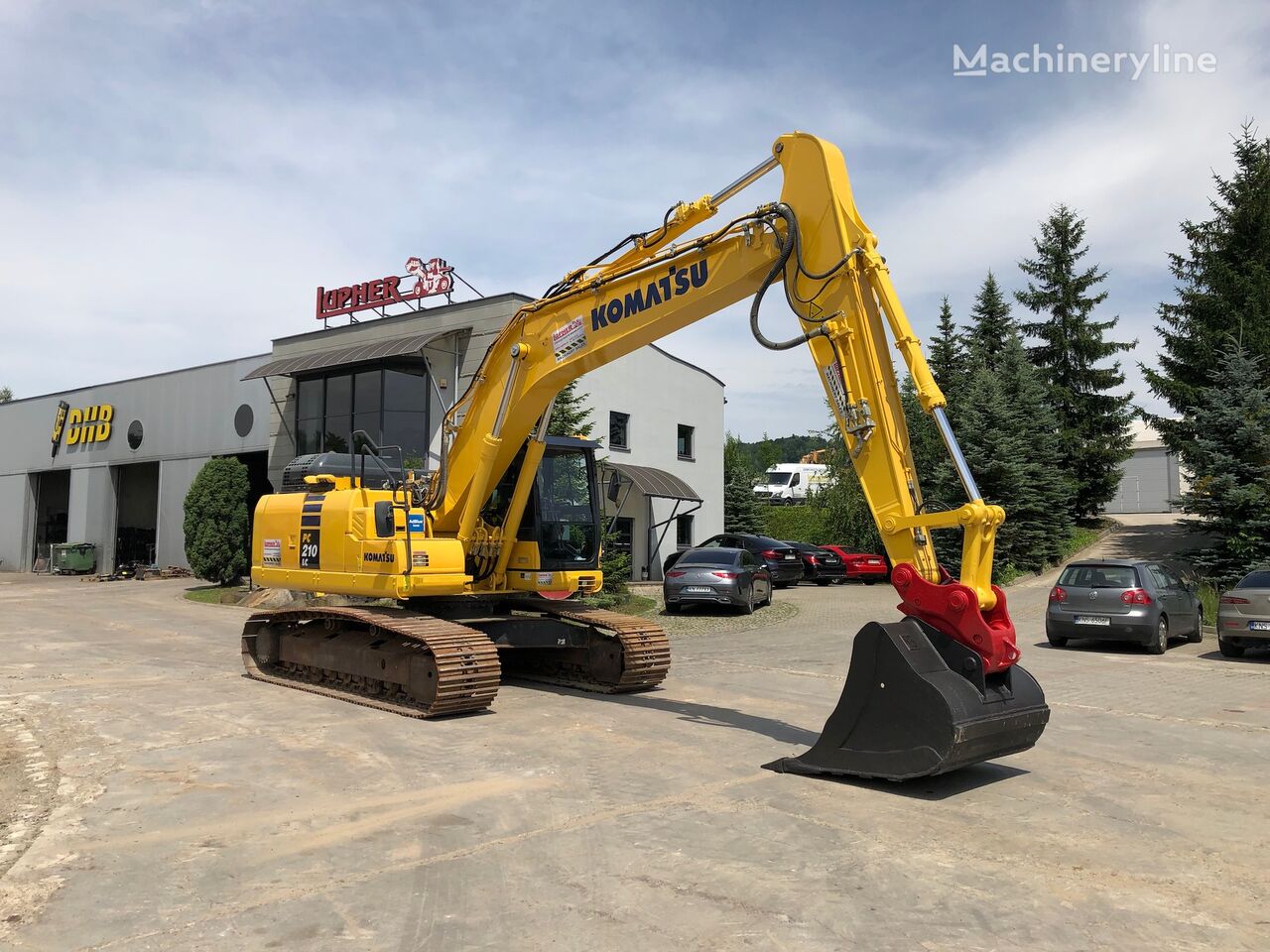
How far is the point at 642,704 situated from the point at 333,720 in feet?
9.72

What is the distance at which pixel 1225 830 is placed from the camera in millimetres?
5680

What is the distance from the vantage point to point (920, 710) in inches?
242

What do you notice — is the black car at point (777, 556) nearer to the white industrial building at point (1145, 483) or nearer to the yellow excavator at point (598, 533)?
the yellow excavator at point (598, 533)

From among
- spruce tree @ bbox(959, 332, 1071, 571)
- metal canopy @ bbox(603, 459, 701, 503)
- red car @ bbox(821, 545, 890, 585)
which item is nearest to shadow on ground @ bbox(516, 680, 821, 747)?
metal canopy @ bbox(603, 459, 701, 503)

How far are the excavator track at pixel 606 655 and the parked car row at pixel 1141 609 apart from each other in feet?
26.7

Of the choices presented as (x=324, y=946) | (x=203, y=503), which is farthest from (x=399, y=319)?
(x=324, y=946)

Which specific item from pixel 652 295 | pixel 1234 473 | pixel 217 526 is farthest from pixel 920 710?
pixel 217 526

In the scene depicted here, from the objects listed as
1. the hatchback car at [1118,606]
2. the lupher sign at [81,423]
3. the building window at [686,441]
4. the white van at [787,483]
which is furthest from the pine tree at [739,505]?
the hatchback car at [1118,606]

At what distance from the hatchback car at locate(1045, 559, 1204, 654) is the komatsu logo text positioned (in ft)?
33.3

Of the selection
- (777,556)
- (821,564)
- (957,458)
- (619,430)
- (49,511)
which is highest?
(619,430)

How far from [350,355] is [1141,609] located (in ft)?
59.4

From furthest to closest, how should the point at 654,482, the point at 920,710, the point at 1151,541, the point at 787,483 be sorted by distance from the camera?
the point at 787,483
the point at 1151,541
the point at 654,482
the point at 920,710

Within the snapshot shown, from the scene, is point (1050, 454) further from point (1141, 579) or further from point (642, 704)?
point (642, 704)

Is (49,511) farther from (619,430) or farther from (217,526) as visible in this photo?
(619,430)
